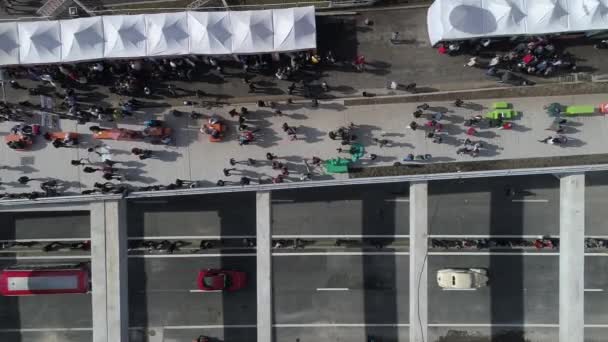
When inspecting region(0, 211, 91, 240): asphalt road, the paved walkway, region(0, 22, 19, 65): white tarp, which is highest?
region(0, 22, 19, 65): white tarp

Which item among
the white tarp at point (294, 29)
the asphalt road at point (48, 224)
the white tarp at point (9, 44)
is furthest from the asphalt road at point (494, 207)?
the white tarp at point (9, 44)

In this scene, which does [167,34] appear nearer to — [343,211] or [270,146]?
[270,146]

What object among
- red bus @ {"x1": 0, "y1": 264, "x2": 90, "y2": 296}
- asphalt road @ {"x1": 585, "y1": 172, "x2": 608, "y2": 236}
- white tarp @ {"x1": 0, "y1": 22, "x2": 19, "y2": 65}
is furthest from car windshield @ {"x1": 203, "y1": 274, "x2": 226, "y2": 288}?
asphalt road @ {"x1": 585, "y1": 172, "x2": 608, "y2": 236}

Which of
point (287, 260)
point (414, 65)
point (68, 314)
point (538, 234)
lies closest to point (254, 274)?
point (287, 260)

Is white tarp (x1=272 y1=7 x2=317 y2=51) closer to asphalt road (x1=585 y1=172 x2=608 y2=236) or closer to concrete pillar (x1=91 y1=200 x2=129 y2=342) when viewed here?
concrete pillar (x1=91 y1=200 x2=129 y2=342)

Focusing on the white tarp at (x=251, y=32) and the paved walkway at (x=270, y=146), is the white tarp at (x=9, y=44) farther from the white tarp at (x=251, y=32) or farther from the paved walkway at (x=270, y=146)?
the white tarp at (x=251, y=32)

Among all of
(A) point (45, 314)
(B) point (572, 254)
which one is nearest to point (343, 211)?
(B) point (572, 254)

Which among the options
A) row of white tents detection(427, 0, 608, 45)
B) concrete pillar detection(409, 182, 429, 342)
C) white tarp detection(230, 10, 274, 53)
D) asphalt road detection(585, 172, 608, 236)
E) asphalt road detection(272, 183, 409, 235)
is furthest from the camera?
asphalt road detection(272, 183, 409, 235)
